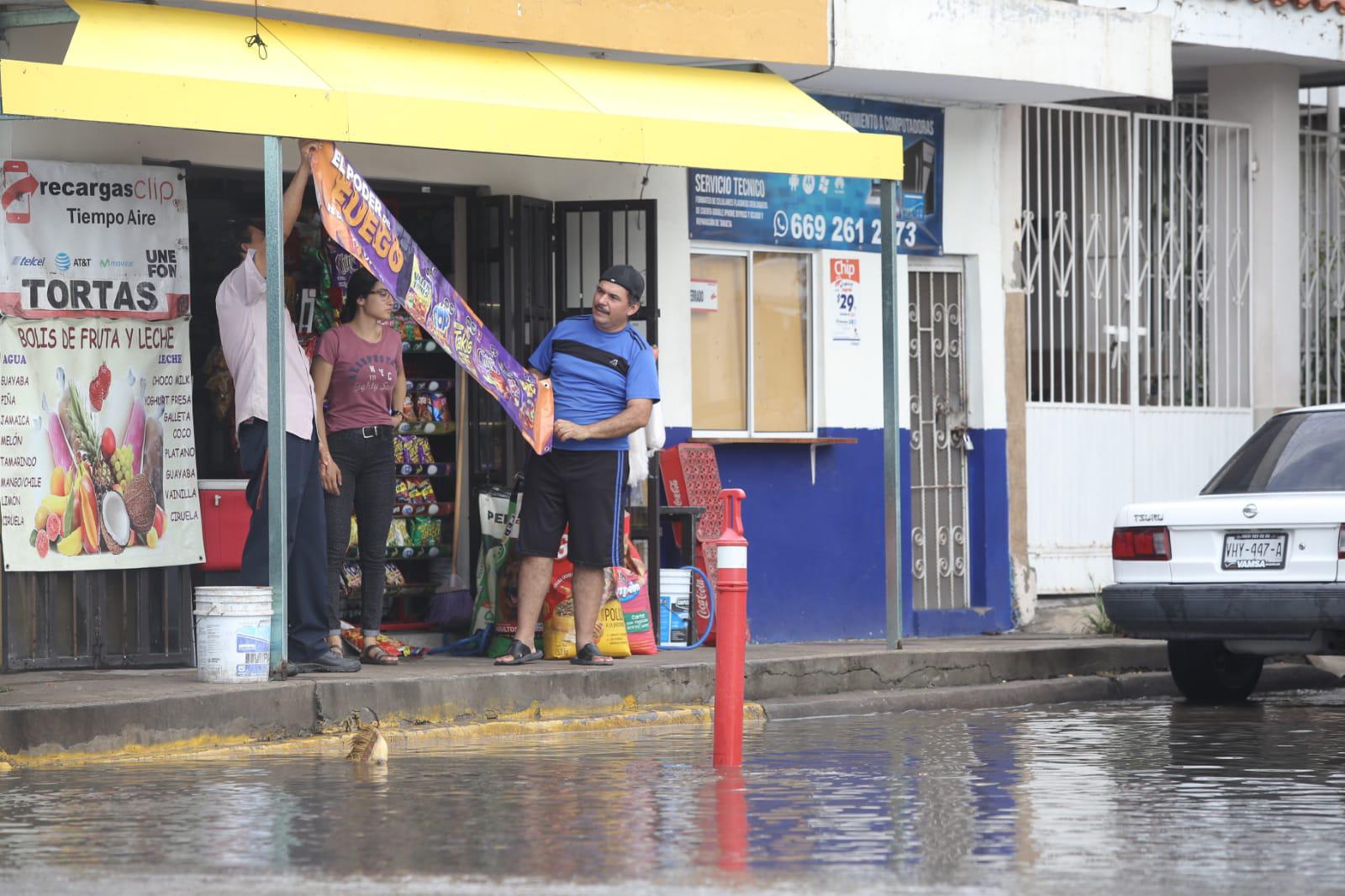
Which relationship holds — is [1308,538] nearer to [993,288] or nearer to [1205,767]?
[1205,767]

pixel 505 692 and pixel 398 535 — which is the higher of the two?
pixel 398 535

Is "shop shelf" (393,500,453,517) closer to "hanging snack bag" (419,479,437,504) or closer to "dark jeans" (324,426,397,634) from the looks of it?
"hanging snack bag" (419,479,437,504)

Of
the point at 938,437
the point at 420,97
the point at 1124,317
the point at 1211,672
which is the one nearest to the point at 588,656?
the point at 420,97

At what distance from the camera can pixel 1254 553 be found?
11359mm

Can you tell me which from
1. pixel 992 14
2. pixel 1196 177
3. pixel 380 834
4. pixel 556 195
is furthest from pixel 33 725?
pixel 1196 177

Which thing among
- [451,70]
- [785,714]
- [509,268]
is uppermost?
[451,70]

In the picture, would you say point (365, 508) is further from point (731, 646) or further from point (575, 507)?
point (731, 646)

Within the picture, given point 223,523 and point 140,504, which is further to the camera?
point 223,523

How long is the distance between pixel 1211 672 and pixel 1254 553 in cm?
131

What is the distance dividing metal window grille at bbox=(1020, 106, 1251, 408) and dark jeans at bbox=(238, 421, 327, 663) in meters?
6.52

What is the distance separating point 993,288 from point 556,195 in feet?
11.8

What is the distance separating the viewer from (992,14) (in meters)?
14.0

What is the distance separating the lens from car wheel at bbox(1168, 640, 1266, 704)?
12.4 meters

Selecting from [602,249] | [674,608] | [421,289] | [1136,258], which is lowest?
[674,608]
